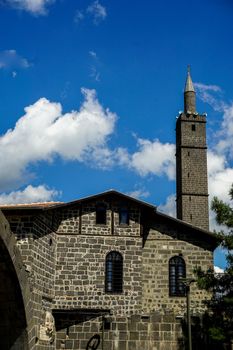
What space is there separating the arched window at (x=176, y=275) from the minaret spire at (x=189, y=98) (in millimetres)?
25316

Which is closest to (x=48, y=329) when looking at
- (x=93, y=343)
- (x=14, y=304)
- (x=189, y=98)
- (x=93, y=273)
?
(x=93, y=343)

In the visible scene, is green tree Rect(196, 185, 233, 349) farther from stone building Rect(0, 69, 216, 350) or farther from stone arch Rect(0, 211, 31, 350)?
stone arch Rect(0, 211, 31, 350)

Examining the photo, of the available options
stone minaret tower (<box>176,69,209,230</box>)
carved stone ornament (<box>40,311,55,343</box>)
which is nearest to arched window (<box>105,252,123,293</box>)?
carved stone ornament (<box>40,311,55,343</box>)

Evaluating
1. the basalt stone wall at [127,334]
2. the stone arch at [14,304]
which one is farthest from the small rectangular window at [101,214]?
the stone arch at [14,304]

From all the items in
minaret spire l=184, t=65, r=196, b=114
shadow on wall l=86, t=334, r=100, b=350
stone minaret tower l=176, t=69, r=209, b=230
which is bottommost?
shadow on wall l=86, t=334, r=100, b=350

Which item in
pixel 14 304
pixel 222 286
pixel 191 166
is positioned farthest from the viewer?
pixel 191 166

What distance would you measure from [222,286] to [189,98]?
3024 centimetres

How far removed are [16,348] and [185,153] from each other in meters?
30.7

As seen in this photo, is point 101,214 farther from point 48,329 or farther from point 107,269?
point 48,329

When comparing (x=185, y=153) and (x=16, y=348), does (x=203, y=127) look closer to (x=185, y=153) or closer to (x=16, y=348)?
(x=185, y=153)

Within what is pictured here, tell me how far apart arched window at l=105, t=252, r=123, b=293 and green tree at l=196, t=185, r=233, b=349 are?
361 centimetres

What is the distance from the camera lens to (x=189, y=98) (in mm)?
47031

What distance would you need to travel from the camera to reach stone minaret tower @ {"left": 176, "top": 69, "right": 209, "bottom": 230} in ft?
140

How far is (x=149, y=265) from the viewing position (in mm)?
22625
